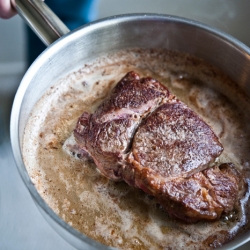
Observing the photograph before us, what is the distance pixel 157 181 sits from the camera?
0.98m

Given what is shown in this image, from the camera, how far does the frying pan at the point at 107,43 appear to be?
3.82 feet

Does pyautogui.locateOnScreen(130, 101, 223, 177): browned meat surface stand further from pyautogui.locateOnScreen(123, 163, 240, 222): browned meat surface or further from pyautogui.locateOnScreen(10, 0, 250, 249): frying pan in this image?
pyautogui.locateOnScreen(10, 0, 250, 249): frying pan

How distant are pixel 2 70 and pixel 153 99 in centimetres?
82

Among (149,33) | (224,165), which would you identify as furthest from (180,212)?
(149,33)

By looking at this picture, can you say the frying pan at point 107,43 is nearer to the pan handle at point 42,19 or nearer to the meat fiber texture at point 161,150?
the pan handle at point 42,19

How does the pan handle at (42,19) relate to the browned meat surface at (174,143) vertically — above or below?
above

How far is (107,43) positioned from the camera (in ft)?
4.35

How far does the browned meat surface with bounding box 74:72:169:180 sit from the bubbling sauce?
80 mm

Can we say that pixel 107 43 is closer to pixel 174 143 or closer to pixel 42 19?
pixel 42 19

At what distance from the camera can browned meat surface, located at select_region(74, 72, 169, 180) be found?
106 cm

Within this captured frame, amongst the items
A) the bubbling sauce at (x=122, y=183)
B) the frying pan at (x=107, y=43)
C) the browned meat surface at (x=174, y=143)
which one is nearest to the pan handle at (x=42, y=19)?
the frying pan at (x=107, y=43)

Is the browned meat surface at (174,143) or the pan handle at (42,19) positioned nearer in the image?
the browned meat surface at (174,143)

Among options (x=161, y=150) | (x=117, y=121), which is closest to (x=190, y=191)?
(x=161, y=150)

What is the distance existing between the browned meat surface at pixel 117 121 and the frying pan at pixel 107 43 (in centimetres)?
18
